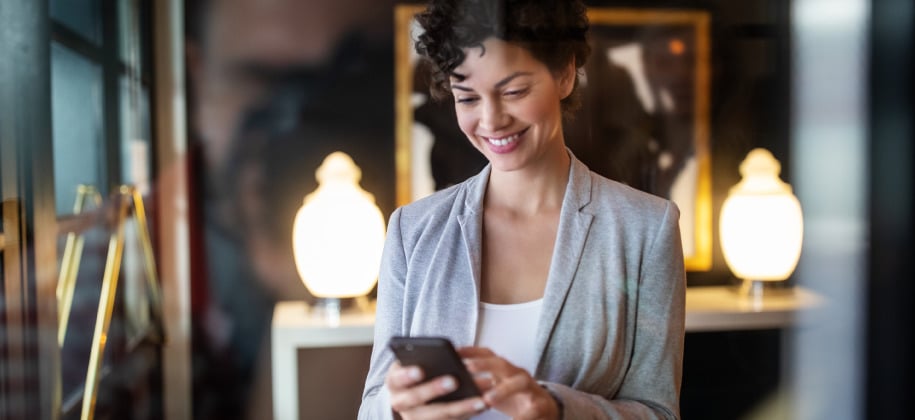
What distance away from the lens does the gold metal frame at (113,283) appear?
23.5 inches

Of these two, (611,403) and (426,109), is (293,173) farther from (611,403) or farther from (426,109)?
(611,403)

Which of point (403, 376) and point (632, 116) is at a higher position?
point (632, 116)

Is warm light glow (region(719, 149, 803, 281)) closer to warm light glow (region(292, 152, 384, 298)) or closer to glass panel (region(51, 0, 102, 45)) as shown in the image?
warm light glow (region(292, 152, 384, 298))

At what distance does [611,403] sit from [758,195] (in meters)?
0.23

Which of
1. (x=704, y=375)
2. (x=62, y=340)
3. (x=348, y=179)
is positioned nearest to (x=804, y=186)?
(x=704, y=375)

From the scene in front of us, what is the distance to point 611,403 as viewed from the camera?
49 cm

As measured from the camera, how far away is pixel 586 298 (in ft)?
1.60

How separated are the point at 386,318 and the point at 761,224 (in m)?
0.31

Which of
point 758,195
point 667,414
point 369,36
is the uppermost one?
point 369,36

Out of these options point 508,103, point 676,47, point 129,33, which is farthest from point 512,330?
point 129,33

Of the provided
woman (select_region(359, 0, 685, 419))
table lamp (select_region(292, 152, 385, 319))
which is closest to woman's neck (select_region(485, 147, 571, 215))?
woman (select_region(359, 0, 685, 419))

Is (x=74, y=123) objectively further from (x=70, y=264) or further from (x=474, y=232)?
(x=474, y=232)

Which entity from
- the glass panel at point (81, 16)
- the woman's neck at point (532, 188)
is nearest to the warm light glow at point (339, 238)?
the woman's neck at point (532, 188)

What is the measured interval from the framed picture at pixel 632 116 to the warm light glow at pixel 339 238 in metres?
0.03
